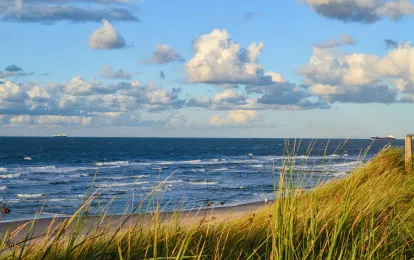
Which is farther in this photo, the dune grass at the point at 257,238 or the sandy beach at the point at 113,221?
the sandy beach at the point at 113,221

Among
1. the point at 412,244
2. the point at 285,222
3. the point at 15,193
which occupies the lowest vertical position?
the point at 15,193

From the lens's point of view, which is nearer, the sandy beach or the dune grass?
the dune grass

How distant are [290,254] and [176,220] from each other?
143 centimetres

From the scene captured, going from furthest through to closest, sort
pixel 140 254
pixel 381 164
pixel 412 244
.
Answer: pixel 381 164
pixel 412 244
pixel 140 254

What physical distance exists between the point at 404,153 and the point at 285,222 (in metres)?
11.5

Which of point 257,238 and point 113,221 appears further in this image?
point 113,221

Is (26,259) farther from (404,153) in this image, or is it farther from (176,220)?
(404,153)

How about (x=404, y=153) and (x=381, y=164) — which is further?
(x=404, y=153)

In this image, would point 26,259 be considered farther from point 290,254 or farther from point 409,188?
point 409,188

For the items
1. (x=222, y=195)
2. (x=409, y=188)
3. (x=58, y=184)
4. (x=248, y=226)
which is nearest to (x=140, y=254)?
(x=248, y=226)

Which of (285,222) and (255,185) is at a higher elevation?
(285,222)

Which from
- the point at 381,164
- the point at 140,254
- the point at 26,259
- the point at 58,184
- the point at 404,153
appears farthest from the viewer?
the point at 58,184

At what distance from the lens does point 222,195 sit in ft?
84.9

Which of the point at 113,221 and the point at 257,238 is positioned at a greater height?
the point at 257,238
